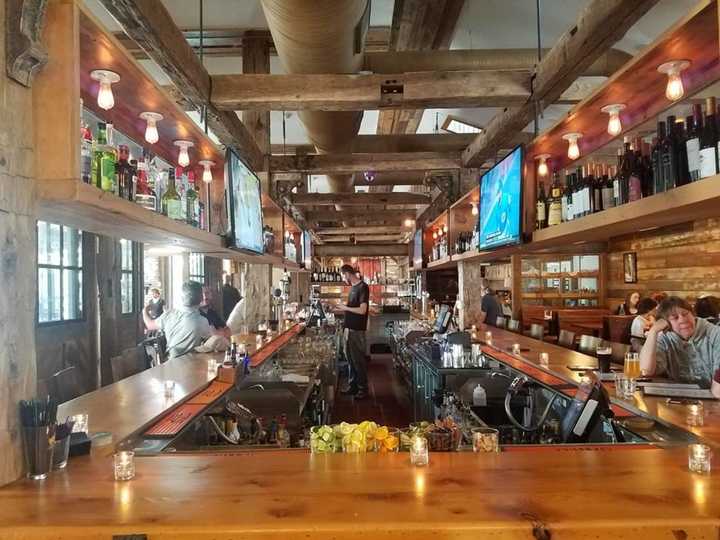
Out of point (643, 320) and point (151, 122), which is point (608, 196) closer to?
point (151, 122)

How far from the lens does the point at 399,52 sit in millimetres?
4613

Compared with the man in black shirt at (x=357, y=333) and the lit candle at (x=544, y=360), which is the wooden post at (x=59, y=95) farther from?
the man in black shirt at (x=357, y=333)

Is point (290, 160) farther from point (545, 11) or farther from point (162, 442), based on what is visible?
point (162, 442)

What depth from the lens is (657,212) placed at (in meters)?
2.14

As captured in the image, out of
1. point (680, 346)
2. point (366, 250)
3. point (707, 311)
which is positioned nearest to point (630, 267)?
point (707, 311)

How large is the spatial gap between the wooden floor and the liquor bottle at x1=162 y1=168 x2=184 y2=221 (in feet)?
11.9

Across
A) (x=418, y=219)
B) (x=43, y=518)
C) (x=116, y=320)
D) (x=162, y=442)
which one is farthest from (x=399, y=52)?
(x=418, y=219)

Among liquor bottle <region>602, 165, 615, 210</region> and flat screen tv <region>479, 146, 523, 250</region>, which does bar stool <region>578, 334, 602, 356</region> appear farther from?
liquor bottle <region>602, 165, 615, 210</region>

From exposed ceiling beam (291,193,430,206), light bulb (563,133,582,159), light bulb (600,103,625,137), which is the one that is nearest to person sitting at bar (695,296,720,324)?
light bulb (563,133,582,159)

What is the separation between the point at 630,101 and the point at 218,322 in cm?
407

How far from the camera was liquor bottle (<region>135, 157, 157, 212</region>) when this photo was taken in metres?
2.35

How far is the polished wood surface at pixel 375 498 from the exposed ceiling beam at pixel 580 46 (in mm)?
1932

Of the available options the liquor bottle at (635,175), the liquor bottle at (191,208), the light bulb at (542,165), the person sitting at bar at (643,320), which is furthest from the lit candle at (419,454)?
A: the person sitting at bar at (643,320)

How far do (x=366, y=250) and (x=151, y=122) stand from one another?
40.7ft
